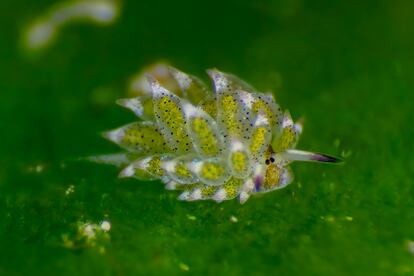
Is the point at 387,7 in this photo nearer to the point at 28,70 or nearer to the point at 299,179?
the point at 299,179

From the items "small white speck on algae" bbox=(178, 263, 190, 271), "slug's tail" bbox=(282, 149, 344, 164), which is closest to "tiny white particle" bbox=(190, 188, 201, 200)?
"small white speck on algae" bbox=(178, 263, 190, 271)

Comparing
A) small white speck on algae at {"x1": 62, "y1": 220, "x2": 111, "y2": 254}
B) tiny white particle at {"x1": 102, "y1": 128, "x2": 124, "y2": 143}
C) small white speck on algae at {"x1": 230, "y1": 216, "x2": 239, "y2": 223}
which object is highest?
tiny white particle at {"x1": 102, "y1": 128, "x2": 124, "y2": 143}

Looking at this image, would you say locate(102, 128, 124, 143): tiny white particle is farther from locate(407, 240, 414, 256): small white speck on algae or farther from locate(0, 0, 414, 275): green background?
locate(407, 240, 414, 256): small white speck on algae

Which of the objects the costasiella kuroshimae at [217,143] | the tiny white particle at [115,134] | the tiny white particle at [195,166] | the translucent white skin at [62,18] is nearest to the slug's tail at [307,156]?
the costasiella kuroshimae at [217,143]

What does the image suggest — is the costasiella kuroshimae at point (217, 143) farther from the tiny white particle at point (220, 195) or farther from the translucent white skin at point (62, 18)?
the translucent white skin at point (62, 18)

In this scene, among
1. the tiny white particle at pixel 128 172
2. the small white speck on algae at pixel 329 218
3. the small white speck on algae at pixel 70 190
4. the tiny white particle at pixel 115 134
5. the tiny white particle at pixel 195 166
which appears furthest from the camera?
the small white speck on algae at pixel 70 190

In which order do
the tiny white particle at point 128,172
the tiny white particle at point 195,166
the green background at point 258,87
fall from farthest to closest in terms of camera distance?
the tiny white particle at point 128,172 → the green background at point 258,87 → the tiny white particle at point 195,166

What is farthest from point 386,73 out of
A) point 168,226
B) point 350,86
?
point 168,226

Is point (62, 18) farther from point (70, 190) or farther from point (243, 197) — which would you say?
point (243, 197)

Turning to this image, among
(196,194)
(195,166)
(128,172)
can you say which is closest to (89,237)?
(128,172)
